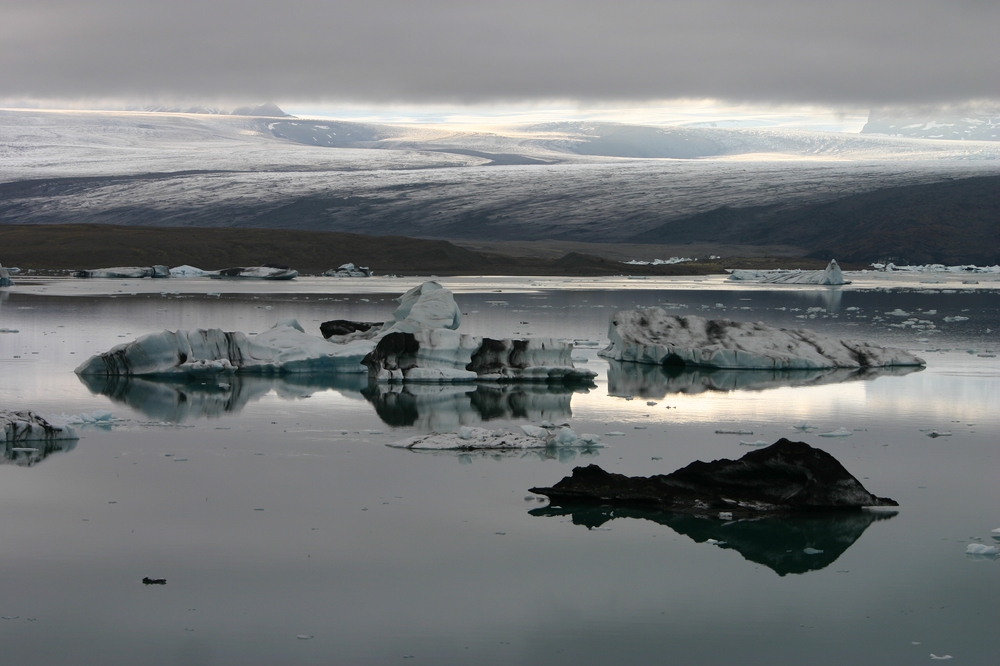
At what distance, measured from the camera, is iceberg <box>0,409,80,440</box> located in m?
7.65

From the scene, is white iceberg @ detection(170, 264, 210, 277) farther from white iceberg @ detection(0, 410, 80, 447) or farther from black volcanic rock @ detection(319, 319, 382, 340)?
white iceberg @ detection(0, 410, 80, 447)

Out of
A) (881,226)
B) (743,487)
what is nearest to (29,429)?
(743,487)

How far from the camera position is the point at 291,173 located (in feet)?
252

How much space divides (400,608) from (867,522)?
277 cm

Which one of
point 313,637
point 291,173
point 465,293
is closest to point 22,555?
point 313,637

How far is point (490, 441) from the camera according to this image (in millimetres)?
7910

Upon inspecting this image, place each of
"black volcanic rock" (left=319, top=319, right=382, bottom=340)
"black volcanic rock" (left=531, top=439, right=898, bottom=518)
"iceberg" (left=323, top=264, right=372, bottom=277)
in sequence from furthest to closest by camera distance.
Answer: "iceberg" (left=323, top=264, right=372, bottom=277) → "black volcanic rock" (left=319, top=319, right=382, bottom=340) → "black volcanic rock" (left=531, top=439, right=898, bottom=518)

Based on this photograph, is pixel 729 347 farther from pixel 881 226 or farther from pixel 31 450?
pixel 881 226

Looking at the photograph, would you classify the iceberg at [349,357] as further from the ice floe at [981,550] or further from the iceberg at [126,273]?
the iceberg at [126,273]

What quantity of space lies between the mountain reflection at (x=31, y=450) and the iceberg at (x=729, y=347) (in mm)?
6829

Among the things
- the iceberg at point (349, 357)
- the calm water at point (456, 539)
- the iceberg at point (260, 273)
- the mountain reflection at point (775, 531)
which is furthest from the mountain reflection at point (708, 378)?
the iceberg at point (260, 273)

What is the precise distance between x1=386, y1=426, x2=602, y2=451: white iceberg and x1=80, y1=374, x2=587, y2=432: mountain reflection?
2.49 feet

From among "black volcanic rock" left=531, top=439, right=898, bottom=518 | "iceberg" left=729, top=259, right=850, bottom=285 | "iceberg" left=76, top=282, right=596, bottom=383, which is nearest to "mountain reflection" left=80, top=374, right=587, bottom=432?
"iceberg" left=76, top=282, right=596, bottom=383

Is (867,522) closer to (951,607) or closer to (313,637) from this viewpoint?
(951,607)
